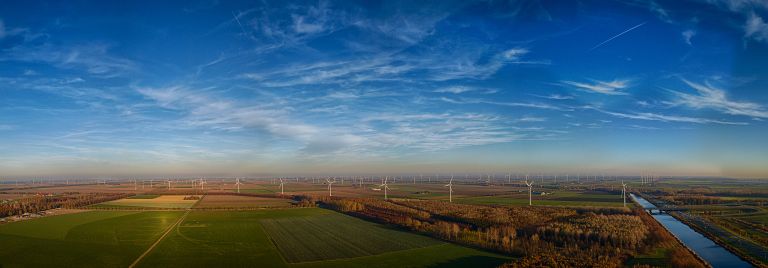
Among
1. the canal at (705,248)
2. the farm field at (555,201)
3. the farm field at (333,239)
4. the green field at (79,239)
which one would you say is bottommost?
the farm field at (555,201)

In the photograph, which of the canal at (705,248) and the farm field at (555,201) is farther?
the farm field at (555,201)

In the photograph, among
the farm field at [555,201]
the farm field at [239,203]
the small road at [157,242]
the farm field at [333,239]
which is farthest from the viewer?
the farm field at [555,201]

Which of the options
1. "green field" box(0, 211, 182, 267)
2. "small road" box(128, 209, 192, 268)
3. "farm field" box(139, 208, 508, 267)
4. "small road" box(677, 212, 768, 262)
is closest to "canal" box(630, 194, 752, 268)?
"small road" box(677, 212, 768, 262)

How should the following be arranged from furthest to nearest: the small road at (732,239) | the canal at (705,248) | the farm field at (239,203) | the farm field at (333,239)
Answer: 1. the farm field at (239,203)
2. the small road at (732,239)
3. the farm field at (333,239)
4. the canal at (705,248)

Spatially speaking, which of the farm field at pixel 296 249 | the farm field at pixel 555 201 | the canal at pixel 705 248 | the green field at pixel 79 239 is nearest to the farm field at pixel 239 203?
the green field at pixel 79 239

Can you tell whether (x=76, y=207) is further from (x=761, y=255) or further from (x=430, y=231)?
(x=761, y=255)

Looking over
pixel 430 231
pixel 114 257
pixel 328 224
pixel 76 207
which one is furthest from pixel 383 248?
pixel 76 207

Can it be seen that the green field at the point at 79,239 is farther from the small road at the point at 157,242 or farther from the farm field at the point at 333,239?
the farm field at the point at 333,239
